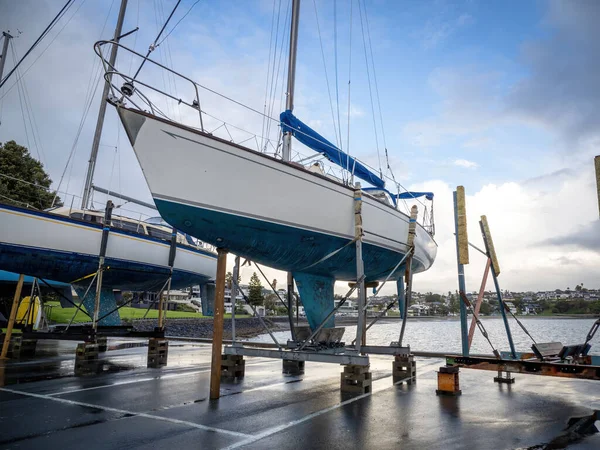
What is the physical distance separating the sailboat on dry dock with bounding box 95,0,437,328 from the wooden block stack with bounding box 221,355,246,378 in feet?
5.09

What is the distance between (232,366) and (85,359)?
3524mm

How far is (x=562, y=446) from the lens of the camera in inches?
144

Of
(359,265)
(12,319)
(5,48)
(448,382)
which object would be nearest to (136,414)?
(359,265)

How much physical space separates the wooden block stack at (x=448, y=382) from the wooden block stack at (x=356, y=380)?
104 centimetres

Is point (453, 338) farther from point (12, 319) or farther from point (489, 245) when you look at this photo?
point (12, 319)

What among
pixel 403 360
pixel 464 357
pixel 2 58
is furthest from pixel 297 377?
pixel 2 58

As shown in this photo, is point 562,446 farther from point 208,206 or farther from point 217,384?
point 208,206

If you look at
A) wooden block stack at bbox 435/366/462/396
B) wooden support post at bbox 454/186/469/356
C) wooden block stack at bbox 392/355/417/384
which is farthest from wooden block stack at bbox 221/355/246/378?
wooden support post at bbox 454/186/469/356

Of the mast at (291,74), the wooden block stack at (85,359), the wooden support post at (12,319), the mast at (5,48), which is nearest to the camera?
the mast at (291,74)

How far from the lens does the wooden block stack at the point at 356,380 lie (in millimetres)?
6207

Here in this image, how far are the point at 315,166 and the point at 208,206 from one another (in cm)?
249

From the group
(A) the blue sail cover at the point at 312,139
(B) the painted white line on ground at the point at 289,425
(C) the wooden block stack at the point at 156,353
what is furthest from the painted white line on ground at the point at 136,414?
(A) the blue sail cover at the point at 312,139

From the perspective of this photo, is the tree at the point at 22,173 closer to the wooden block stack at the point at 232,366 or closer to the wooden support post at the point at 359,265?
the wooden block stack at the point at 232,366

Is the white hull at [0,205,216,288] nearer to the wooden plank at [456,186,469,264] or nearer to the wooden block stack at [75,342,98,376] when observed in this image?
the wooden block stack at [75,342,98,376]
